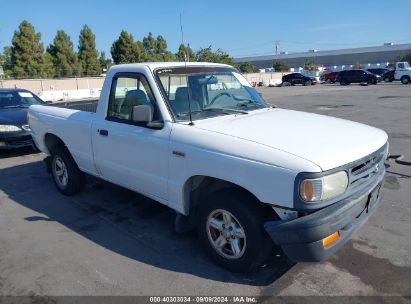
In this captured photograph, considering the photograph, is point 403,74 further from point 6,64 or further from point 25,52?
point 6,64

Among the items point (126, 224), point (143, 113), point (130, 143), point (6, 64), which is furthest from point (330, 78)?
point (143, 113)

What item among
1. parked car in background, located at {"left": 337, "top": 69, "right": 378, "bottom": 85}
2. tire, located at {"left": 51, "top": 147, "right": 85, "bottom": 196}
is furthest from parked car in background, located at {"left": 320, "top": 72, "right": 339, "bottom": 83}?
tire, located at {"left": 51, "top": 147, "right": 85, "bottom": 196}

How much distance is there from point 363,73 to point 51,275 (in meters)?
40.1

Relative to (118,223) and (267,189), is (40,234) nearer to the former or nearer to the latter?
(118,223)

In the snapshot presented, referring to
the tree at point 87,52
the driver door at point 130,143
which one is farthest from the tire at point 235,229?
the tree at point 87,52

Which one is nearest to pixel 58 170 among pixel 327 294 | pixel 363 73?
pixel 327 294

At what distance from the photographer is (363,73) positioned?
38875 millimetres

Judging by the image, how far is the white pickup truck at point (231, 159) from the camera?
10.1 feet

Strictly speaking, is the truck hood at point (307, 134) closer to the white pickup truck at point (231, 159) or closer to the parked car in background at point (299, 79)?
the white pickup truck at point (231, 159)

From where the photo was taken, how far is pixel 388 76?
41.1m

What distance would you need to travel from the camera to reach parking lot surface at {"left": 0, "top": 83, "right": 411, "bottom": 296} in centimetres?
343

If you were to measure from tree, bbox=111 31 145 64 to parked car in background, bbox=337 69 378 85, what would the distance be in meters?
28.5

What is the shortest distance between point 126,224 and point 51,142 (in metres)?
2.19

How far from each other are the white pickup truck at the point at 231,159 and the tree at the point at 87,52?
168 ft
